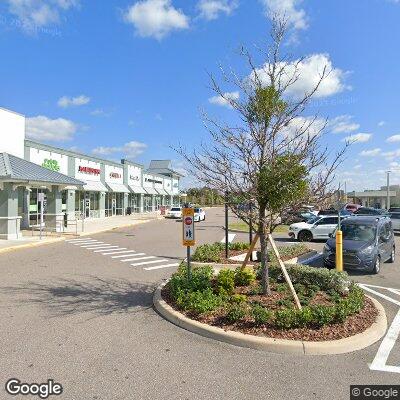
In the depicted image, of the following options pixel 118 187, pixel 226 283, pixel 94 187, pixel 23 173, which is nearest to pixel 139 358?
pixel 226 283

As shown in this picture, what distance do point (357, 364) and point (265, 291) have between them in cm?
261

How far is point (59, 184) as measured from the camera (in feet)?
72.7

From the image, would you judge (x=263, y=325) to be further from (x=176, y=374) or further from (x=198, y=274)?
(x=198, y=274)

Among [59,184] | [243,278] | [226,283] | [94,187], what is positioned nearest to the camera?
[226,283]

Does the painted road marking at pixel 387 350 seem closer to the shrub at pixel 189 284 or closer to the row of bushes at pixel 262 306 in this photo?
the row of bushes at pixel 262 306

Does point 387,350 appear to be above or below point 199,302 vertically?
below

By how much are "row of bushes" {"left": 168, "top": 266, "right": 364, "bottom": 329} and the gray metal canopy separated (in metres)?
12.2

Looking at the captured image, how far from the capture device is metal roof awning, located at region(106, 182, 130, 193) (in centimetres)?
4003

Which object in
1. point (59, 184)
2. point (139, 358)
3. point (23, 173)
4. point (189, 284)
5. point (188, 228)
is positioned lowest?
point (139, 358)

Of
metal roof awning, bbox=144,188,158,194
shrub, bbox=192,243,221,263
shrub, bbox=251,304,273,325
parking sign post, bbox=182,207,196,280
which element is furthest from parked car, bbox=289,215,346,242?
metal roof awning, bbox=144,188,158,194

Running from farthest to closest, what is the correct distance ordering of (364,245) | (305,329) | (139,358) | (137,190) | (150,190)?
(150,190) < (137,190) < (364,245) < (305,329) < (139,358)

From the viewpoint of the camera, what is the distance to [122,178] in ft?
149

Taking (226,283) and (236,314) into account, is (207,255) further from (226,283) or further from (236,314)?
(236,314)

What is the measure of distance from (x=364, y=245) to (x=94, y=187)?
1145 inches
